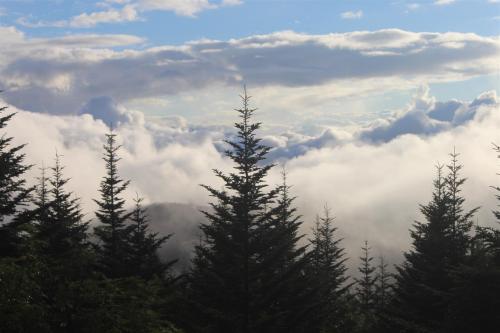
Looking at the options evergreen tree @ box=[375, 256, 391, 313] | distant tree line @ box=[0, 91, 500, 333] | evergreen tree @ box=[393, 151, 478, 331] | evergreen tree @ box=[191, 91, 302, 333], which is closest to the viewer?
distant tree line @ box=[0, 91, 500, 333]

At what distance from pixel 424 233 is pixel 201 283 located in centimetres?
1306

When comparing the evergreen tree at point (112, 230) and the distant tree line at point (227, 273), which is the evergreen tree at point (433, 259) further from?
the evergreen tree at point (112, 230)

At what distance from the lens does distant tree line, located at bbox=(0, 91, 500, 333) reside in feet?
29.8

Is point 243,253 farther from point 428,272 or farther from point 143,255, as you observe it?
point 143,255

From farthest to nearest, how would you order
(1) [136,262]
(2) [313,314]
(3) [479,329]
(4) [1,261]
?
(1) [136,262], (2) [313,314], (3) [479,329], (4) [1,261]

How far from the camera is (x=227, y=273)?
2466cm

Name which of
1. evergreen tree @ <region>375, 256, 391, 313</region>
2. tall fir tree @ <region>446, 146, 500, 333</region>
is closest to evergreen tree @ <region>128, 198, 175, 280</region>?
evergreen tree @ <region>375, 256, 391, 313</region>

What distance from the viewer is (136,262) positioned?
34.8 m

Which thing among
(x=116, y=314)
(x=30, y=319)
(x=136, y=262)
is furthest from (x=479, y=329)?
(x=136, y=262)

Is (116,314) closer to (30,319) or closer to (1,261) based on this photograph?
(30,319)

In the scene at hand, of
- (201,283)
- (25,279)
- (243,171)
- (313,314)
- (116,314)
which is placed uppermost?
(243,171)

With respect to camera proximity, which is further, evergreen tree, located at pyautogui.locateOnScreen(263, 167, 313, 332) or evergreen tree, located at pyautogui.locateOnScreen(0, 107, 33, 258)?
evergreen tree, located at pyautogui.locateOnScreen(263, 167, 313, 332)

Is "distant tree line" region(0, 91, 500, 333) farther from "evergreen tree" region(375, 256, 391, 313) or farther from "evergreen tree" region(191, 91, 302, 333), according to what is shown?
"evergreen tree" region(375, 256, 391, 313)

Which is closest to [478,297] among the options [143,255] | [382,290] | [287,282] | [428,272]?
[287,282]
